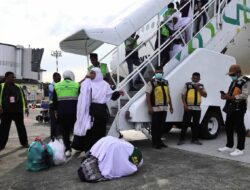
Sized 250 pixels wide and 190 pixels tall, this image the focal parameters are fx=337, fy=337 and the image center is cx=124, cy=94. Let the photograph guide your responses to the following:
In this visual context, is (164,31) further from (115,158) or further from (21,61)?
(21,61)

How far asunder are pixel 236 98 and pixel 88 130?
250 centimetres

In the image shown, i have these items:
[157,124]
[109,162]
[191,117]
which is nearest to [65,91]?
[157,124]

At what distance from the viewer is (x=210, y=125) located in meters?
7.39

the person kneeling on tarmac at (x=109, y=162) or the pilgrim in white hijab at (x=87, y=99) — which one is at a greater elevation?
the pilgrim in white hijab at (x=87, y=99)

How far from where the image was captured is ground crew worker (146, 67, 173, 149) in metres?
6.29

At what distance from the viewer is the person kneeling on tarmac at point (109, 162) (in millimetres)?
4270

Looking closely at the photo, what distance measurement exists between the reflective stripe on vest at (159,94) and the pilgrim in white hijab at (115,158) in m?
1.88

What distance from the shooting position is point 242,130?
5.62 metres

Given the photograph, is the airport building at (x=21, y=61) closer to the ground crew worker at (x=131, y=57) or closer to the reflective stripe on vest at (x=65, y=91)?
the ground crew worker at (x=131, y=57)

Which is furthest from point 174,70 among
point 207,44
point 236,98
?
point 236,98

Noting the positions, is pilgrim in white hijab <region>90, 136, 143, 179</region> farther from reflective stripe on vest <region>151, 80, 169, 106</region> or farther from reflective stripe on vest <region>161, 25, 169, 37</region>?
reflective stripe on vest <region>161, 25, 169, 37</region>

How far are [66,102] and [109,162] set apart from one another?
183 cm

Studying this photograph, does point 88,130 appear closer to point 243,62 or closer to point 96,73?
point 96,73

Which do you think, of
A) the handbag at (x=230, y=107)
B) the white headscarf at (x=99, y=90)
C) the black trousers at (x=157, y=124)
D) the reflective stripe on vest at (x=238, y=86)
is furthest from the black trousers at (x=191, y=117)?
the white headscarf at (x=99, y=90)
